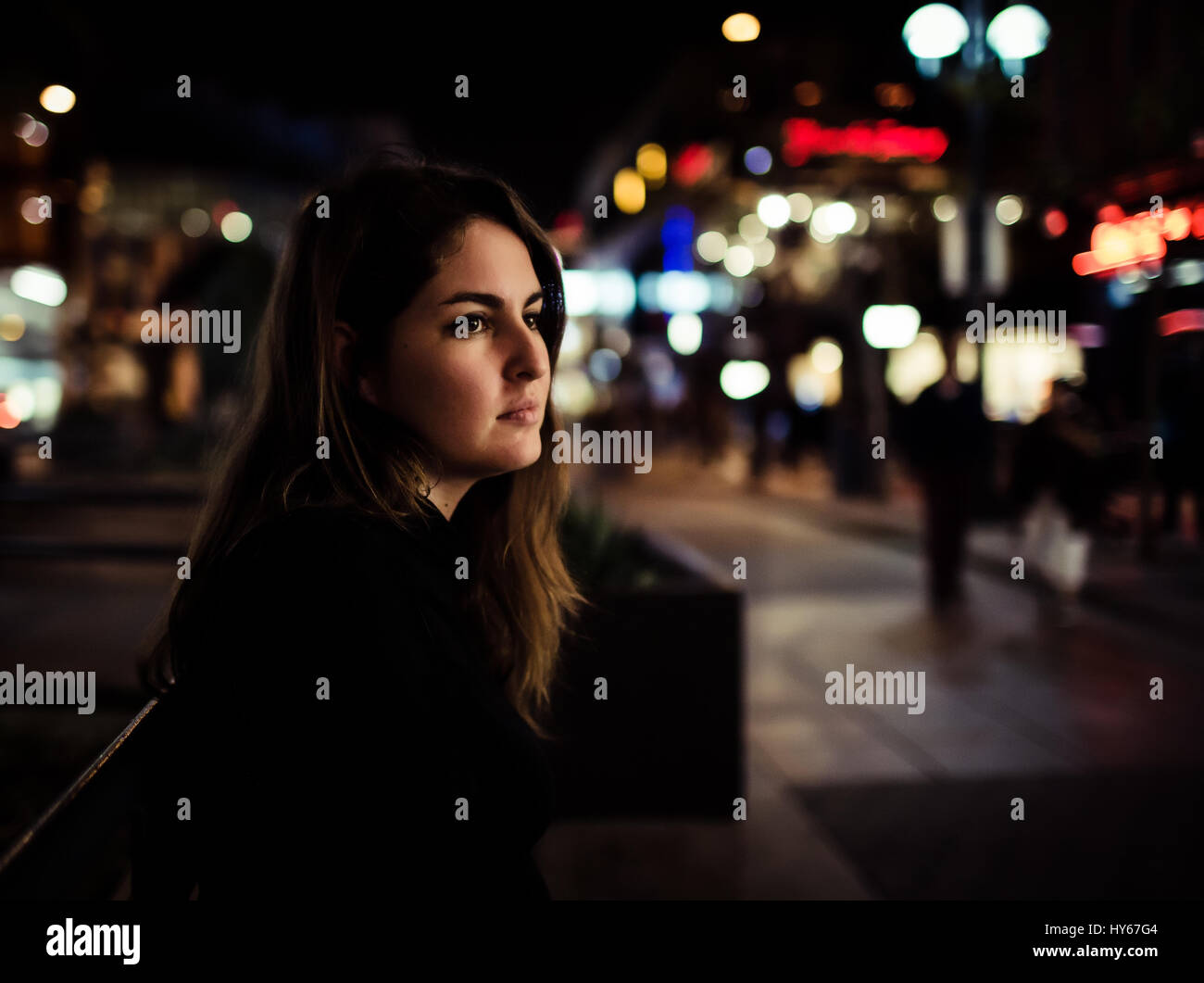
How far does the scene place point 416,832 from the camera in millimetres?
1353

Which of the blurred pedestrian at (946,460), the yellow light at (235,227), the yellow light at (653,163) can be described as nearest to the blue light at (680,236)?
the yellow light at (653,163)

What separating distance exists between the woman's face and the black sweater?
0.27m

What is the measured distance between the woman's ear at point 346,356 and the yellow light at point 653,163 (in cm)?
4769

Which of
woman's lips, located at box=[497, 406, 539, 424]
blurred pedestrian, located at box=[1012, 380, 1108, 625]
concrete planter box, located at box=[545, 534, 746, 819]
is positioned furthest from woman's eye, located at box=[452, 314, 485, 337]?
blurred pedestrian, located at box=[1012, 380, 1108, 625]

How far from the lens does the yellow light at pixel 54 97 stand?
10.8 meters

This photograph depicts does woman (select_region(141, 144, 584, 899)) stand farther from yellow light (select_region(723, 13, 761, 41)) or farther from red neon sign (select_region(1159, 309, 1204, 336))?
yellow light (select_region(723, 13, 761, 41))

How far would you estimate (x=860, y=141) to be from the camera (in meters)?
17.8

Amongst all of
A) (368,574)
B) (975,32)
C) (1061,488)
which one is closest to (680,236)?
(975,32)

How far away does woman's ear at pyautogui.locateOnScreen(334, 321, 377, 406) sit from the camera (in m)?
1.65

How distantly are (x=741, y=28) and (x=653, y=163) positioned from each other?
34409mm

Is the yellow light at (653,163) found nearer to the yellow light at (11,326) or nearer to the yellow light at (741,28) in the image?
the yellow light at (11,326)

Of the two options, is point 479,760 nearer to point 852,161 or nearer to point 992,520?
point 992,520

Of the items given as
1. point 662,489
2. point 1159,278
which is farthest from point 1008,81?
point 662,489
